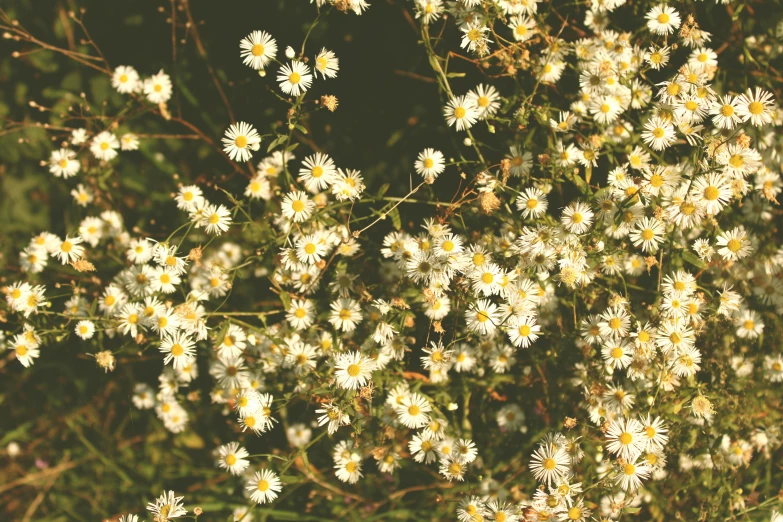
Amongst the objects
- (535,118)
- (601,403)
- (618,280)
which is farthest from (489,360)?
(535,118)

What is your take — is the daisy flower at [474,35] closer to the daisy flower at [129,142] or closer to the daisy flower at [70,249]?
the daisy flower at [129,142]

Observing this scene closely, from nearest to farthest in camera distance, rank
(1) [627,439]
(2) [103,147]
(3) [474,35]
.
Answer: (1) [627,439]
(3) [474,35]
(2) [103,147]

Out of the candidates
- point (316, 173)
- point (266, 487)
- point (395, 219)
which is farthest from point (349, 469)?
point (316, 173)

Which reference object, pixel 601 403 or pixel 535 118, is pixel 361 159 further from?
pixel 601 403

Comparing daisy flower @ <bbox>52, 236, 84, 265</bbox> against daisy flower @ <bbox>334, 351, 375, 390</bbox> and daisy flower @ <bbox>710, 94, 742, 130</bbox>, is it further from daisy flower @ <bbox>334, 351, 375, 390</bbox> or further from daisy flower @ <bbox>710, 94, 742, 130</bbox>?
daisy flower @ <bbox>710, 94, 742, 130</bbox>

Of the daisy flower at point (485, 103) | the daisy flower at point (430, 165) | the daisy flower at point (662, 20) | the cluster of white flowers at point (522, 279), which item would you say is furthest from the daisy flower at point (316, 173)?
the daisy flower at point (662, 20)

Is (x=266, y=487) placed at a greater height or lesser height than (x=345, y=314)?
lesser

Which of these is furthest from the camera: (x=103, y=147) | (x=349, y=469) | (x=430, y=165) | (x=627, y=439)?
(x=103, y=147)

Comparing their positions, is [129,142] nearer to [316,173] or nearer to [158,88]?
[158,88]

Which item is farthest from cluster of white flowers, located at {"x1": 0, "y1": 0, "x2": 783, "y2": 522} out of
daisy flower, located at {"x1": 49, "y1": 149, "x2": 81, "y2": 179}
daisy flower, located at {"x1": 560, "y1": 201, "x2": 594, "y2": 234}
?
daisy flower, located at {"x1": 49, "y1": 149, "x2": 81, "y2": 179}
